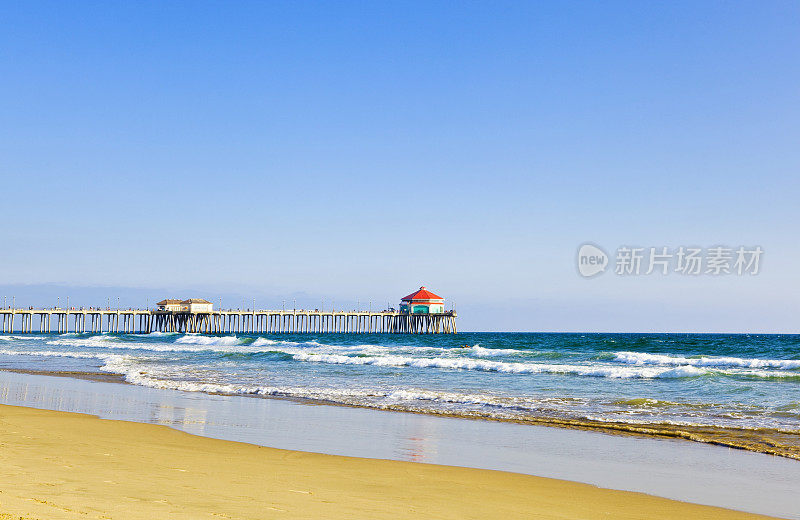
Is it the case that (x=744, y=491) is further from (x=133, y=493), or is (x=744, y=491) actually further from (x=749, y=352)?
(x=749, y=352)

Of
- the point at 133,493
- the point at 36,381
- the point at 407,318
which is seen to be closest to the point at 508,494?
the point at 133,493

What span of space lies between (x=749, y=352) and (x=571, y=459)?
37.0 metres

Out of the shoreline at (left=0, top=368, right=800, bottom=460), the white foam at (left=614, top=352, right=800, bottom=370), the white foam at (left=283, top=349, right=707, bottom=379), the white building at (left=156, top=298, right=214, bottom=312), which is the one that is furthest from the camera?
the white building at (left=156, top=298, right=214, bottom=312)

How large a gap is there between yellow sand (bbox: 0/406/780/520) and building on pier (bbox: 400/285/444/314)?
87651 millimetres

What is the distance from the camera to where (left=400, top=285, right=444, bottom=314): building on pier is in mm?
96500

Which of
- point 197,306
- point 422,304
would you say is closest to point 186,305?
point 197,306

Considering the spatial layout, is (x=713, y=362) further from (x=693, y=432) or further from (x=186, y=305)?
(x=186, y=305)

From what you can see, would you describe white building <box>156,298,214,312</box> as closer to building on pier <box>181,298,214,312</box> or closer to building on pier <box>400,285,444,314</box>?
building on pier <box>181,298,214,312</box>

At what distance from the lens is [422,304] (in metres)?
96.7

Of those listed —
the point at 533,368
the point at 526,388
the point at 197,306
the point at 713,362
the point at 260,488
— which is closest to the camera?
the point at 260,488

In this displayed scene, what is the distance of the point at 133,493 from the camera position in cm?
579

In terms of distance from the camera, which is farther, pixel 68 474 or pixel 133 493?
pixel 68 474

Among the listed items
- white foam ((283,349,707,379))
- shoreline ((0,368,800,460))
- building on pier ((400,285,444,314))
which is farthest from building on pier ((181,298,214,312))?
shoreline ((0,368,800,460))

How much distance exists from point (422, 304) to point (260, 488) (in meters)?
90.5
